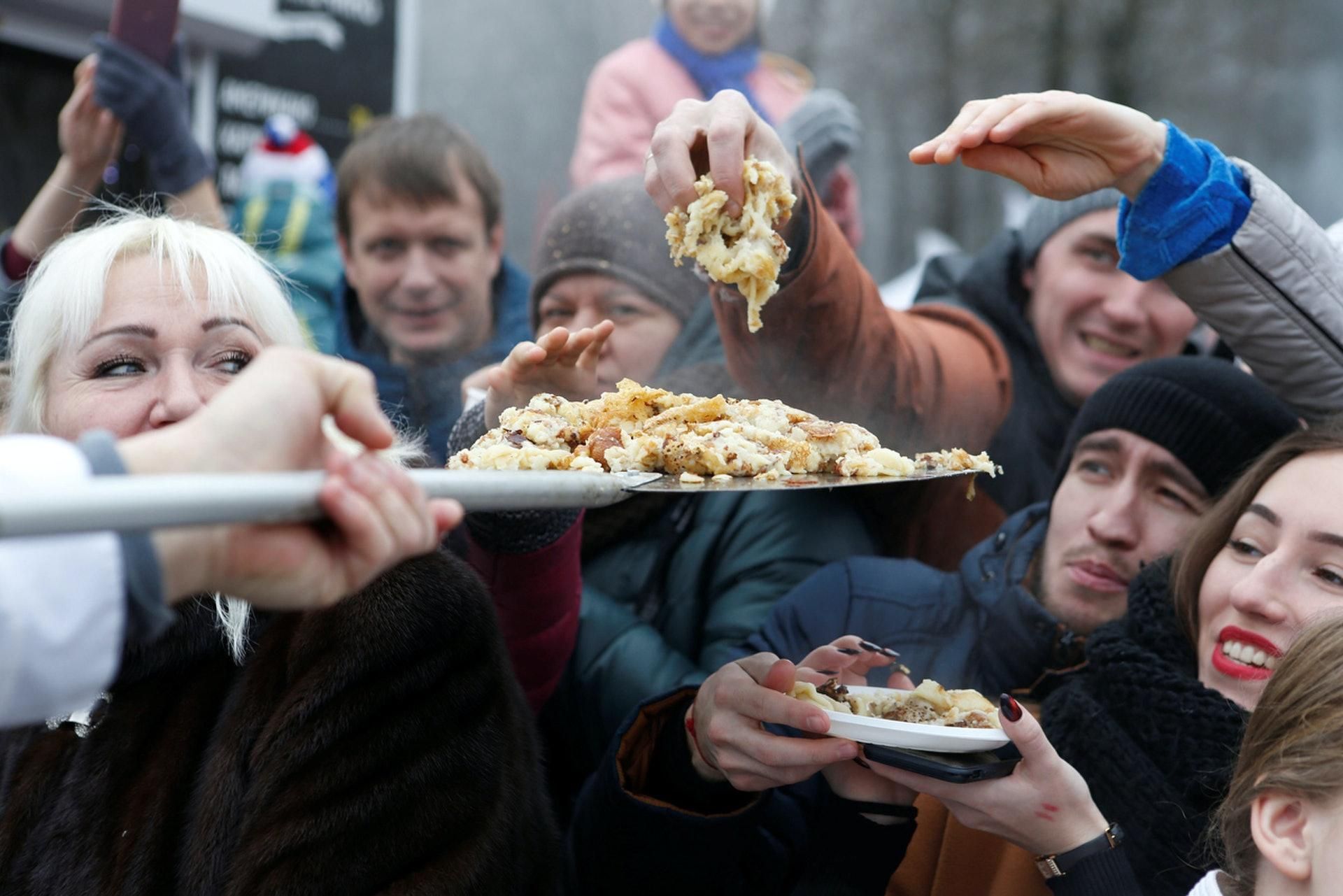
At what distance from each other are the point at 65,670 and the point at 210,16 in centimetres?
422

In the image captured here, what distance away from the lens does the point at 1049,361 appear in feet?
9.36

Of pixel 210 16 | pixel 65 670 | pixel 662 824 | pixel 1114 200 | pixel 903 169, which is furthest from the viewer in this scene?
pixel 210 16

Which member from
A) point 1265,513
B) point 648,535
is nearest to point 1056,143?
point 1265,513

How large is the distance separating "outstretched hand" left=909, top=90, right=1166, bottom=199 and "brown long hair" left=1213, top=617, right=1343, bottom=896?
797 mm

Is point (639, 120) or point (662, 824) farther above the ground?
point (639, 120)

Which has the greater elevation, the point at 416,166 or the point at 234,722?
the point at 416,166

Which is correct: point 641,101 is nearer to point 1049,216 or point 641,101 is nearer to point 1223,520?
point 1049,216

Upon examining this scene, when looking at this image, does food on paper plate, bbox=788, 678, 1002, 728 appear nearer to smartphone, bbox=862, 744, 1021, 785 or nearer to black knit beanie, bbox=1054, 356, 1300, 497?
smartphone, bbox=862, 744, 1021, 785

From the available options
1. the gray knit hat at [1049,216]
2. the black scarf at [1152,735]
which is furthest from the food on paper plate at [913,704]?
the gray knit hat at [1049,216]

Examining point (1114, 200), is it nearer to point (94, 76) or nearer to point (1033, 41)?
point (1033, 41)

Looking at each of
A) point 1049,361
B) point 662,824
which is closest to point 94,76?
point 662,824

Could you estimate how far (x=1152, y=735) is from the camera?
1768 millimetres

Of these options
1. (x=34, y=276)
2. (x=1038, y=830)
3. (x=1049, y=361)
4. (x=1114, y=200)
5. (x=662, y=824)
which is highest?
(x=1114, y=200)

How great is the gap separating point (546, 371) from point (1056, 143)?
93 cm
